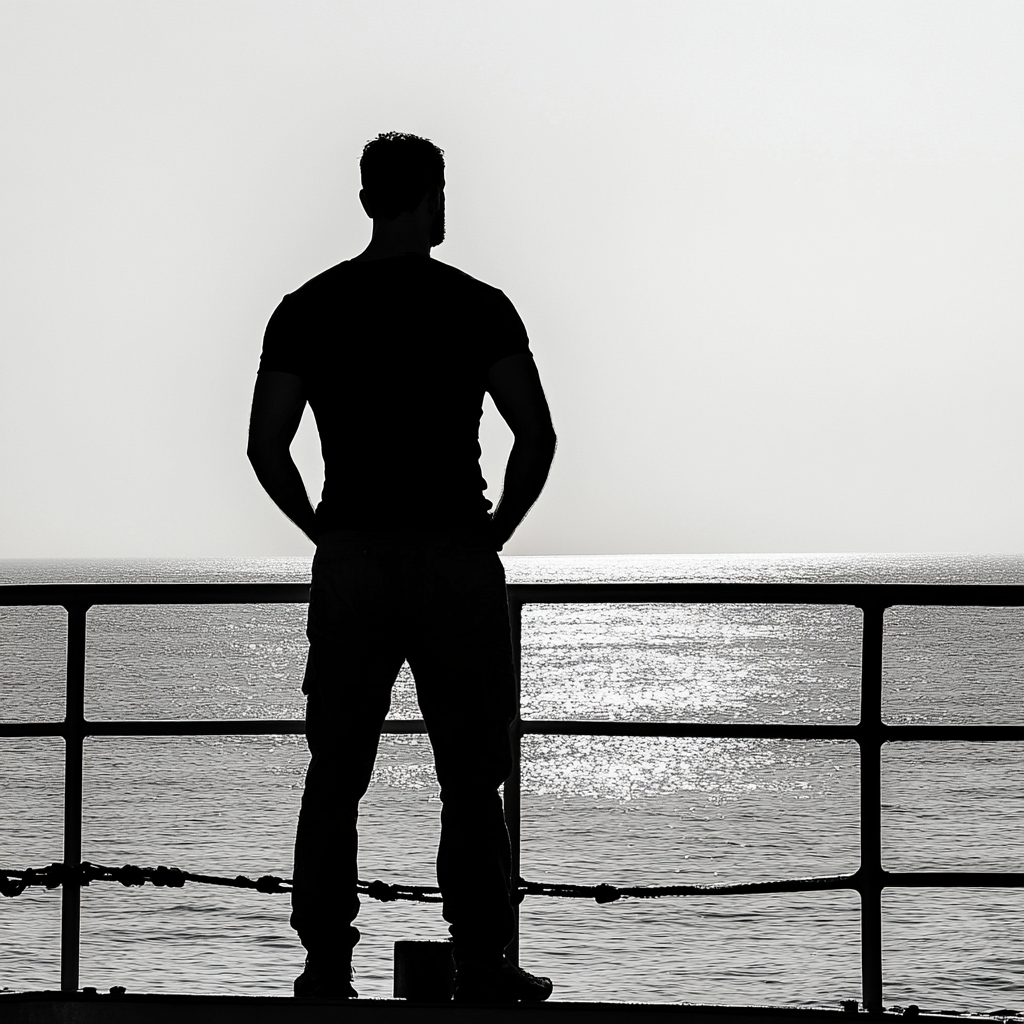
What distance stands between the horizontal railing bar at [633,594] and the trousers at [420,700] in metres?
0.27

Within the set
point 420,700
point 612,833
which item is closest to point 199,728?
point 420,700

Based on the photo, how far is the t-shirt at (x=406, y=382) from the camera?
8.59ft

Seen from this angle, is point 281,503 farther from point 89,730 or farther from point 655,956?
point 655,956

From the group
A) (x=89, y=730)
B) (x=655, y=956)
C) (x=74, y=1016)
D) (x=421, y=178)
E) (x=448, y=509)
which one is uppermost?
(x=421, y=178)

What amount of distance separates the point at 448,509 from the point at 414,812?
39.5 meters

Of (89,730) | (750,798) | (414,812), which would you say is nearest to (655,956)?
(414,812)

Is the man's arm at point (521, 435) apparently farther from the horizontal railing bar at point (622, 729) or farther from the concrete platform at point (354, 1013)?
the concrete platform at point (354, 1013)

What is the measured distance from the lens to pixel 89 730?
2988 millimetres

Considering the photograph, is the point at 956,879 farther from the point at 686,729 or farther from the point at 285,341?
the point at 285,341

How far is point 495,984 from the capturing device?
8.53 feet

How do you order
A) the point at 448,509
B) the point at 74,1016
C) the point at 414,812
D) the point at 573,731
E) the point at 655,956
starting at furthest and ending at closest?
the point at 414,812, the point at 655,956, the point at 573,731, the point at 448,509, the point at 74,1016

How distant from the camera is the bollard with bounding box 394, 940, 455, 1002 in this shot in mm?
2482

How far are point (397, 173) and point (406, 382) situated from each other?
0.39 meters

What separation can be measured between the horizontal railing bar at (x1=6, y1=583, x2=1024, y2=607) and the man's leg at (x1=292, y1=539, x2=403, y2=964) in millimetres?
279
